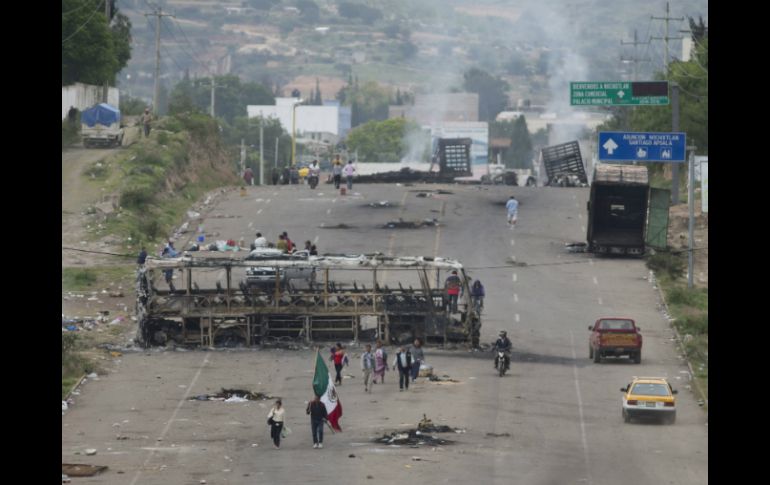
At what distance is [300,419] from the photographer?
4209cm

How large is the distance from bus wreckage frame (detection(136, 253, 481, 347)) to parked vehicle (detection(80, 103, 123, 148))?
36621 mm

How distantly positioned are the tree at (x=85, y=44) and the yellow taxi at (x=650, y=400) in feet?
211

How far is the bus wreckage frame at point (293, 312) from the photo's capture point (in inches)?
2053

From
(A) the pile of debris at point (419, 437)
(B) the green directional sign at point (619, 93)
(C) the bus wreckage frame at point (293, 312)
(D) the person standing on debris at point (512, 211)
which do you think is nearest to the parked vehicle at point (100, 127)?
(D) the person standing on debris at point (512, 211)

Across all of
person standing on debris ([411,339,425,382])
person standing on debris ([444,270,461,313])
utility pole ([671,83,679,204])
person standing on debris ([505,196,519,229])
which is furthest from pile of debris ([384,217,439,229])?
person standing on debris ([411,339,425,382])

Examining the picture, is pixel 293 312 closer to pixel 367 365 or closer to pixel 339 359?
pixel 339 359

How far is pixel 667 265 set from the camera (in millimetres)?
66188

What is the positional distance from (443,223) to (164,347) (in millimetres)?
25937

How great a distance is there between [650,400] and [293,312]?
560 inches

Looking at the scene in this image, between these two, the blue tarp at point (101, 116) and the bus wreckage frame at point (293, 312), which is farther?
the blue tarp at point (101, 116)

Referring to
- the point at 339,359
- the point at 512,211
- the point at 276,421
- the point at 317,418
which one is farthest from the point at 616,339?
the point at 512,211

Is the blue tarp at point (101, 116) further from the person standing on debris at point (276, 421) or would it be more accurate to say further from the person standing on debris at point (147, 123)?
the person standing on debris at point (276, 421)

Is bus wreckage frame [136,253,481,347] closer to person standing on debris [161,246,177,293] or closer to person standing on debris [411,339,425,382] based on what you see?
person standing on debris [161,246,177,293]

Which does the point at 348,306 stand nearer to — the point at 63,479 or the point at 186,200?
the point at 63,479
